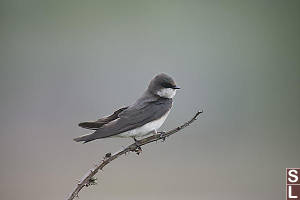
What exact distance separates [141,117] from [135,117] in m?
0.05

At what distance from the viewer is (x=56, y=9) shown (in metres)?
8.43

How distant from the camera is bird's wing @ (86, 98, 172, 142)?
2130 mm

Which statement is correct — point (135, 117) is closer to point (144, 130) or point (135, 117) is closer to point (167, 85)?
point (144, 130)

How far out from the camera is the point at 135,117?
2537 millimetres

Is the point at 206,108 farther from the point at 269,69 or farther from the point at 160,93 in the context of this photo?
the point at 160,93

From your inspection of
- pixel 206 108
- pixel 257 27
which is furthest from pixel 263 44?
pixel 206 108

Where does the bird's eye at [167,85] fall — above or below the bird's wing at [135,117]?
above

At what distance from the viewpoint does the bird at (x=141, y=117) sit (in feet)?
6.77

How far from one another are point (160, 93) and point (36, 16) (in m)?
5.81
